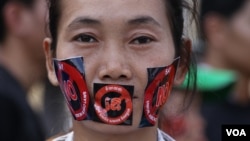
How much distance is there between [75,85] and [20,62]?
272 cm

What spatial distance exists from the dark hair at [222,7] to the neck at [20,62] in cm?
143

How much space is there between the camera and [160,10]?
3.77m

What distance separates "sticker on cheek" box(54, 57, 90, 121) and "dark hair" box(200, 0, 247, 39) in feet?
11.4

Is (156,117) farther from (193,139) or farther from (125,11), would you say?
(193,139)

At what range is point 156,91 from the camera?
3.75m

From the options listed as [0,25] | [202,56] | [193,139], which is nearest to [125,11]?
[0,25]

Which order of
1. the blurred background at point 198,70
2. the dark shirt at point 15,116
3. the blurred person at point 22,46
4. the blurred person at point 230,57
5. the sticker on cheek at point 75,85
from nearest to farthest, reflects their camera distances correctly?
the sticker on cheek at point 75,85 < the dark shirt at point 15,116 < the blurred background at point 198,70 < the blurred person at point 22,46 < the blurred person at point 230,57

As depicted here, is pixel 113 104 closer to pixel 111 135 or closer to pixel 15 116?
pixel 111 135

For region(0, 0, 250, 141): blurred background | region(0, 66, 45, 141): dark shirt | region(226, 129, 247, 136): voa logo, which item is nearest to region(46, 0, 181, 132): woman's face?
region(226, 129, 247, 136): voa logo

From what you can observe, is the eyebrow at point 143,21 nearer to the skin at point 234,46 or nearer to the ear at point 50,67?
the ear at point 50,67

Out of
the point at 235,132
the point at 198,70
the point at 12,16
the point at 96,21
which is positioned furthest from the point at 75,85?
the point at 12,16

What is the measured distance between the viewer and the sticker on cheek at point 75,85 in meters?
3.69

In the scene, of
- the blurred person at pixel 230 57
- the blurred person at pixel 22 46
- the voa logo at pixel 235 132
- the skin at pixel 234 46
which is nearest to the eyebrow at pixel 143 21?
the voa logo at pixel 235 132

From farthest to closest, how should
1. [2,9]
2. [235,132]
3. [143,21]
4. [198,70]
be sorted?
[2,9] → [198,70] → [235,132] → [143,21]
